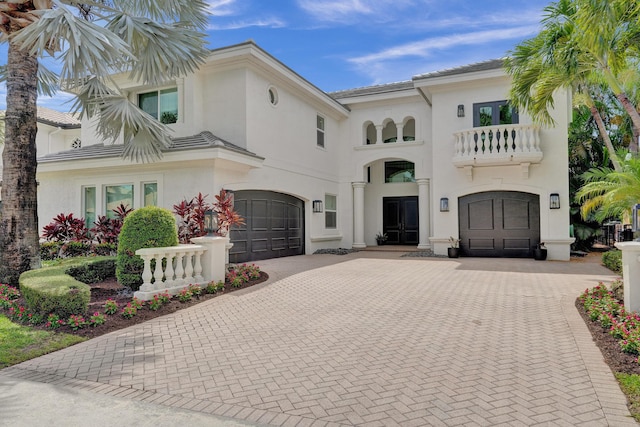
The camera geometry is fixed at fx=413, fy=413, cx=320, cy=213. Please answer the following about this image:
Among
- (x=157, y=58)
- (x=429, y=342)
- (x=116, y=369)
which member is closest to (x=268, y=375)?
(x=116, y=369)

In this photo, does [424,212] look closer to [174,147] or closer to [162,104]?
[174,147]

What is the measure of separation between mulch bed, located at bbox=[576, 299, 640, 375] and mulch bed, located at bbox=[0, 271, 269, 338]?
233 inches

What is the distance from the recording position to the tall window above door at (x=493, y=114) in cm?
1494

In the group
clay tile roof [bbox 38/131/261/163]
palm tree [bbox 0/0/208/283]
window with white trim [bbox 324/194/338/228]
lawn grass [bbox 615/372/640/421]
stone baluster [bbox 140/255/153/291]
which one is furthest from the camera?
window with white trim [bbox 324/194/338/228]

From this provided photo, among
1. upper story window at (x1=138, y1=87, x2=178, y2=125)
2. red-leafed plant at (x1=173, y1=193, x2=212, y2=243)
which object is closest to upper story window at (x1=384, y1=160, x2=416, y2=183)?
upper story window at (x1=138, y1=87, x2=178, y2=125)

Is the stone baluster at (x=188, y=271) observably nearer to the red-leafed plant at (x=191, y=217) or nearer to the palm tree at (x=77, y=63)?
the red-leafed plant at (x=191, y=217)

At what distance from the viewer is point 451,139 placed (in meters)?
15.6

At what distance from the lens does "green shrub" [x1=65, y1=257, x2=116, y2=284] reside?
8541 millimetres

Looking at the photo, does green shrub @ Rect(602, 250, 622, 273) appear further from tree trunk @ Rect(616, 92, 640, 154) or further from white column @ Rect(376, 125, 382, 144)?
white column @ Rect(376, 125, 382, 144)

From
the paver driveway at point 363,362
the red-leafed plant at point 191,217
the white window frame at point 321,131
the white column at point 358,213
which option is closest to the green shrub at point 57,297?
the paver driveway at point 363,362

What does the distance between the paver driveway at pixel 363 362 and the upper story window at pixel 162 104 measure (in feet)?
26.5

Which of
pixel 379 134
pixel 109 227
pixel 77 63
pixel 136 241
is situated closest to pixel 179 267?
pixel 136 241

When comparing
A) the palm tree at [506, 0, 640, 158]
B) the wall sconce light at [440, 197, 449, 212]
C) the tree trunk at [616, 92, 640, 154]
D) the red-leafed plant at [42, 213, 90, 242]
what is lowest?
the red-leafed plant at [42, 213, 90, 242]

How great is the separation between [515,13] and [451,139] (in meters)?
6.19
